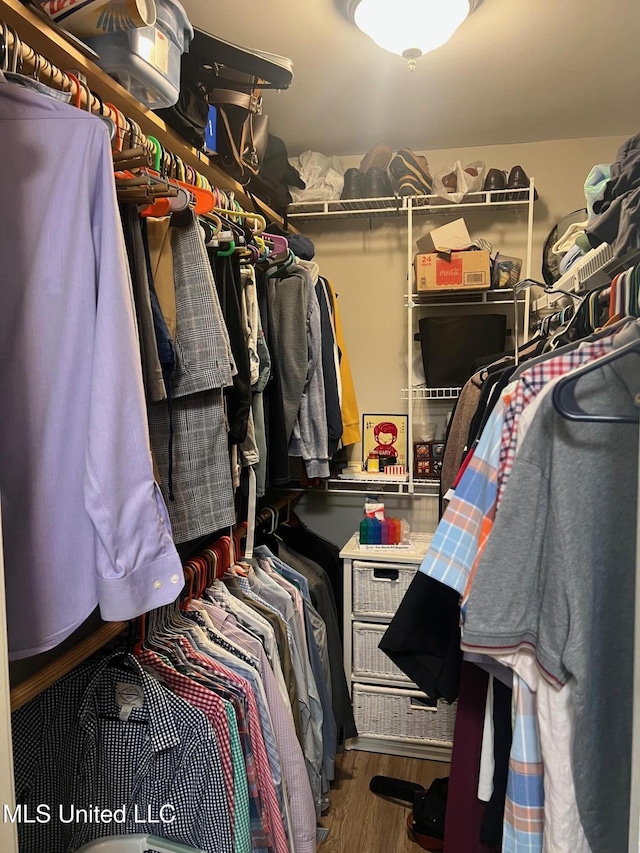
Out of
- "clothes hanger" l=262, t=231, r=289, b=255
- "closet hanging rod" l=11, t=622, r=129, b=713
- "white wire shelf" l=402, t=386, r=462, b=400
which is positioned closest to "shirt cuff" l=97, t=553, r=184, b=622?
"closet hanging rod" l=11, t=622, r=129, b=713

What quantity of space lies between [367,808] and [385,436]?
1517mm

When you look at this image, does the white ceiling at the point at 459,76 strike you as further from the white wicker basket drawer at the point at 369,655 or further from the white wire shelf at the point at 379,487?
the white wicker basket drawer at the point at 369,655

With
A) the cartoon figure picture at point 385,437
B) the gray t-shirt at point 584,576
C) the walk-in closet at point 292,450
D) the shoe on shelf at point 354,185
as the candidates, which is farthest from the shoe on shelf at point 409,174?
the gray t-shirt at point 584,576

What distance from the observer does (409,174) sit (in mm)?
2441

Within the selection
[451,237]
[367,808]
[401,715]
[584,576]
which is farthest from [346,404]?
[584,576]

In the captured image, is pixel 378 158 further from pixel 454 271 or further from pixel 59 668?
pixel 59 668

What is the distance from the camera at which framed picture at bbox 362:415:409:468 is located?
9.06ft

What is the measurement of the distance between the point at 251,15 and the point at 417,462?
5.77ft

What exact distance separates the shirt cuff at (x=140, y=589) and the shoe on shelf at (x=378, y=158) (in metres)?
2.16

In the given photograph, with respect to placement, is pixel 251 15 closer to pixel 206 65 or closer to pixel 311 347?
pixel 206 65

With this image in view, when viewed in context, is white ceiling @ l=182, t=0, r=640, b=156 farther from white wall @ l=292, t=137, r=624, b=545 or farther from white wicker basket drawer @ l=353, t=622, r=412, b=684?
white wicker basket drawer @ l=353, t=622, r=412, b=684

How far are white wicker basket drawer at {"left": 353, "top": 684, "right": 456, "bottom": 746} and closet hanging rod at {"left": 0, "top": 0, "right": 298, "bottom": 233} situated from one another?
202cm

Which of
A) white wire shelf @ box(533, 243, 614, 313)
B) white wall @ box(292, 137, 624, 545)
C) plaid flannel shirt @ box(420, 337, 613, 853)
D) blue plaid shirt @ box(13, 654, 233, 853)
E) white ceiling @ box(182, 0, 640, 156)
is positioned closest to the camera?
plaid flannel shirt @ box(420, 337, 613, 853)

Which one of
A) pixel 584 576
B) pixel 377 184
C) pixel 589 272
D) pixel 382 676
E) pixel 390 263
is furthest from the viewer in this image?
pixel 390 263
